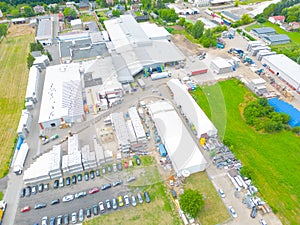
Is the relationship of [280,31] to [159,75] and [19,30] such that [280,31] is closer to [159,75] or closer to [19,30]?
[159,75]

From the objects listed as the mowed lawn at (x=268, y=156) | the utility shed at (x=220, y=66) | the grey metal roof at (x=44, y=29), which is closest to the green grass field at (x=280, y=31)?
Answer: the utility shed at (x=220, y=66)

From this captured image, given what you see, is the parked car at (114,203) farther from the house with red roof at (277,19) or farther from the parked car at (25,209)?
the house with red roof at (277,19)

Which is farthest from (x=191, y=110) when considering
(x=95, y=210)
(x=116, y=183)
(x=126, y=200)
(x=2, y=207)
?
(x=2, y=207)

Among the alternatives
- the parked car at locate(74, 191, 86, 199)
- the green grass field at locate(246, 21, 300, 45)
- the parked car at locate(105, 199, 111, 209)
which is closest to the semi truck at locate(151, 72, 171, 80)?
the parked car at locate(74, 191, 86, 199)

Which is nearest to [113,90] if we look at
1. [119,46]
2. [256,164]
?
[119,46]

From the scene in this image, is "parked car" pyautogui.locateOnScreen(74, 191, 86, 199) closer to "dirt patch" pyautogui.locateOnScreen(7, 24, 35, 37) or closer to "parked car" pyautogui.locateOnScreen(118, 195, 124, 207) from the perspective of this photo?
"parked car" pyautogui.locateOnScreen(118, 195, 124, 207)

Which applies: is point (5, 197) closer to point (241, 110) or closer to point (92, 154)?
point (92, 154)

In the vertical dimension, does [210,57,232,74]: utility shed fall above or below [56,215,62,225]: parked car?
above
